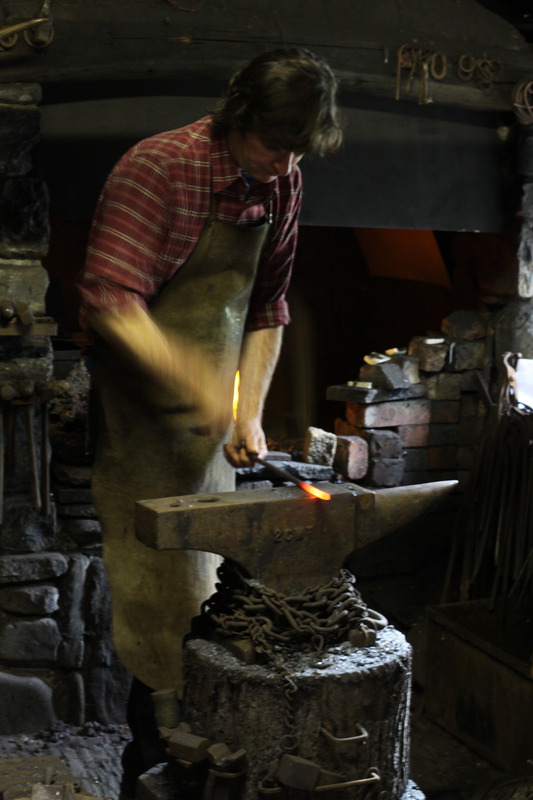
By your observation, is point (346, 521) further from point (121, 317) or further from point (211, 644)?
point (121, 317)

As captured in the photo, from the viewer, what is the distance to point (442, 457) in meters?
4.46

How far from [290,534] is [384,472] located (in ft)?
7.17

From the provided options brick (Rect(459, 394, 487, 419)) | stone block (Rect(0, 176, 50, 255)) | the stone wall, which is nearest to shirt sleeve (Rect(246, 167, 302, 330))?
the stone wall

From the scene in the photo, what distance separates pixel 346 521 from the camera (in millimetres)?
2213

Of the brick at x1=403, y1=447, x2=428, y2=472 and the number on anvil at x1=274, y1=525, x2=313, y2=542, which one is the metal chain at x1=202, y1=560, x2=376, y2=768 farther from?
the brick at x1=403, y1=447, x2=428, y2=472

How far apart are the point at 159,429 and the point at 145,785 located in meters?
0.84

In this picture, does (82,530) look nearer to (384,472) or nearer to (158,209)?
(384,472)

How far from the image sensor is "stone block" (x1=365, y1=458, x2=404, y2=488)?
4273mm

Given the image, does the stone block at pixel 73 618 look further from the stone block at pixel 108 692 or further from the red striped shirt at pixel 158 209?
the red striped shirt at pixel 158 209

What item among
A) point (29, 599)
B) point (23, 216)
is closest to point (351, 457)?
point (29, 599)

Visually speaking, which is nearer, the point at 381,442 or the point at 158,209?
the point at 158,209

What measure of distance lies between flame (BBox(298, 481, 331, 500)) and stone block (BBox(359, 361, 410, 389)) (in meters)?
2.11

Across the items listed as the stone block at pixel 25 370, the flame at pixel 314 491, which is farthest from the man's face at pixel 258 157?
the stone block at pixel 25 370

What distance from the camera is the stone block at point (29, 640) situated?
3.71 metres
